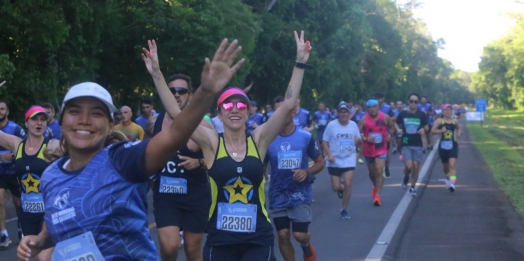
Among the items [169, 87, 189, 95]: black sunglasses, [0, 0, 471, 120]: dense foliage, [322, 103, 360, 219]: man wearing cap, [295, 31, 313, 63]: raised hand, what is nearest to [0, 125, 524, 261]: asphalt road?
[322, 103, 360, 219]: man wearing cap

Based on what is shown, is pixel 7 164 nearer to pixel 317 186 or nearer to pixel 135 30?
pixel 317 186

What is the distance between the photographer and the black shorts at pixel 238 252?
591cm

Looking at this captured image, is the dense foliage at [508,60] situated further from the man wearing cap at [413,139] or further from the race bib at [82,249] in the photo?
the race bib at [82,249]

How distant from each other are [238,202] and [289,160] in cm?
261

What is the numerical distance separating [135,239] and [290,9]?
39970 mm

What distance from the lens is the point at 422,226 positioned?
12758mm

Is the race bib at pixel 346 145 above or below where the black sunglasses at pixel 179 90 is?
below

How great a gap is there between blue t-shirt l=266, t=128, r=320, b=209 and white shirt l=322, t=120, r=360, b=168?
5.00 metres

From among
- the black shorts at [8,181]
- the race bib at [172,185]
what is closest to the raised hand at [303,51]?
the race bib at [172,185]

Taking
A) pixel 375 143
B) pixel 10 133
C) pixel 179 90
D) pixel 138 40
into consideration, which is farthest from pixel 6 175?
pixel 138 40

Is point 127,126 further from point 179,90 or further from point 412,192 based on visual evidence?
point 179,90

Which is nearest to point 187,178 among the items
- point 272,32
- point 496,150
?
point 496,150

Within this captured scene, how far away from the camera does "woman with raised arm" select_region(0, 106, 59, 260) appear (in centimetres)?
866

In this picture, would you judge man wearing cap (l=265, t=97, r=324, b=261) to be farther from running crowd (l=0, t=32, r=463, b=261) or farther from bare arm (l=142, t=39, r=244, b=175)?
bare arm (l=142, t=39, r=244, b=175)
